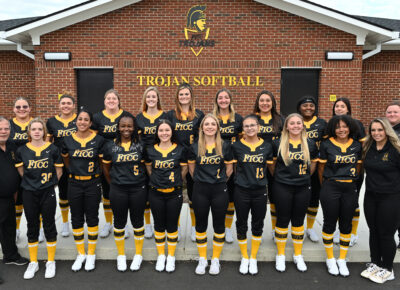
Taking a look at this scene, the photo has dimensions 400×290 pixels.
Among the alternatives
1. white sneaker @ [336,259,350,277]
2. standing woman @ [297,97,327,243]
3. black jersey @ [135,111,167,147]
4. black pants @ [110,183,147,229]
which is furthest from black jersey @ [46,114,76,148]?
white sneaker @ [336,259,350,277]

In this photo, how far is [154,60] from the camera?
8734 millimetres

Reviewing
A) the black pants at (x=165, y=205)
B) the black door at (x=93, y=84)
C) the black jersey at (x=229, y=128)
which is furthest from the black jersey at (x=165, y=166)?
the black door at (x=93, y=84)

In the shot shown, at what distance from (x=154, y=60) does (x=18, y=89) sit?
4563 millimetres

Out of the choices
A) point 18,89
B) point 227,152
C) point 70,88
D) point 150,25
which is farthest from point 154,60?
point 227,152

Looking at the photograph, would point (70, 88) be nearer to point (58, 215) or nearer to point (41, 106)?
point (41, 106)

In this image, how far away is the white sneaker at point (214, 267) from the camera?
399 centimetres

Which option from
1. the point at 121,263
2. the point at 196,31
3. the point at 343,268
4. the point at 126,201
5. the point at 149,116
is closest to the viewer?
the point at 126,201

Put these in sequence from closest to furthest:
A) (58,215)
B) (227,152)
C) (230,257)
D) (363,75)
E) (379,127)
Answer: (379,127)
(227,152)
(230,257)
(58,215)
(363,75)

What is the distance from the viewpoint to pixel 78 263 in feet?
13.4

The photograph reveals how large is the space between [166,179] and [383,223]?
2.47 metres

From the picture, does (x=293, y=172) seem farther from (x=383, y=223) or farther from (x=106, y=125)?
(x=106, y=125)

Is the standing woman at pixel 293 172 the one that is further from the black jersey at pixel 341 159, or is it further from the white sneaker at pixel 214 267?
the white sneaker at pixel 214 267

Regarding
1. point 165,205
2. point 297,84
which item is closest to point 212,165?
point 165,205

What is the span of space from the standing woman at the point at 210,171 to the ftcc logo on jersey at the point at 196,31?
531cm
